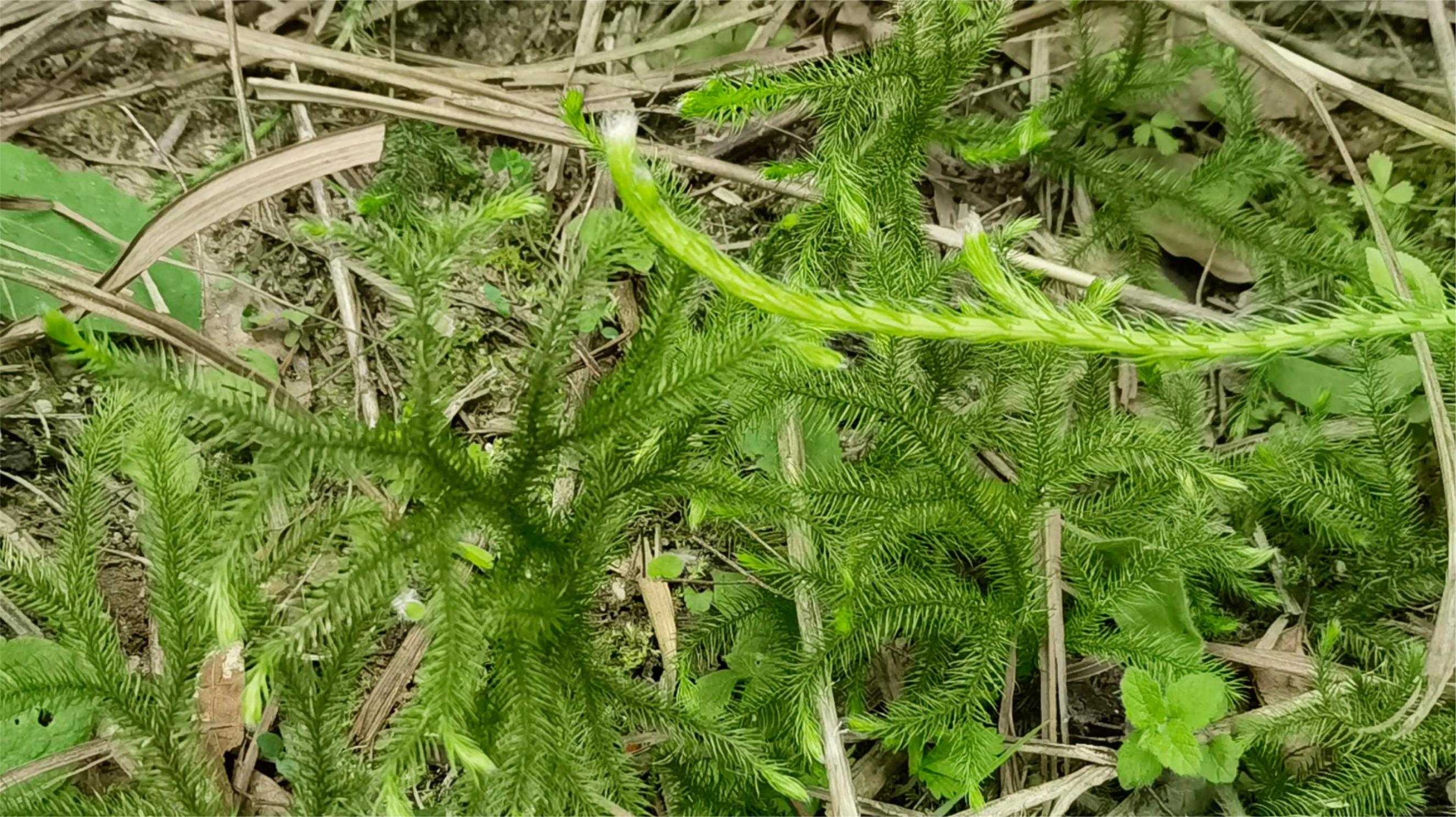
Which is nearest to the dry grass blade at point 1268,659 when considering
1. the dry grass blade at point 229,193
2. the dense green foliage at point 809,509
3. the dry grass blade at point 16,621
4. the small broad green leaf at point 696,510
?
the dense green foliage at point 809,509

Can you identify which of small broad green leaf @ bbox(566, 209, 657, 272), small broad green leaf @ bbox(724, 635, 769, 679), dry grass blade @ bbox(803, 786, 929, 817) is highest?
small broad green leaf @ bbox(566, 209, 657, 272)

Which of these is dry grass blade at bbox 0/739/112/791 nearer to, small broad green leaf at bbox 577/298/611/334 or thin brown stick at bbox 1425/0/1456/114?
small broad green leaf at bbox 577/298/611/334

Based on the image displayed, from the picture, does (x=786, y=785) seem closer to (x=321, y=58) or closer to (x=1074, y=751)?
(x=1074, y=751)

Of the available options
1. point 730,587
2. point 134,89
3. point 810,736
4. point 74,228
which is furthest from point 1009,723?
point 134,89

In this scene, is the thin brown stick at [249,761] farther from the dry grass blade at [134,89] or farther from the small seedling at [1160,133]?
the small seedling at [1160,133]

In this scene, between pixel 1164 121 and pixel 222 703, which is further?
pixel 1164 121

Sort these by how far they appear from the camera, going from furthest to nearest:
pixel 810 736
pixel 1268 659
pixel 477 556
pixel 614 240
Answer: pixel 1268 659 < pixel 810 736 < pixel 477 556 < pixel 614 240

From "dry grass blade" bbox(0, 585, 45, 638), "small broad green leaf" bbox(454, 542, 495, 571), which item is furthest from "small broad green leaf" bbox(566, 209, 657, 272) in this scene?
"dry grass blade" bbox(0, 585, 45, 638)
